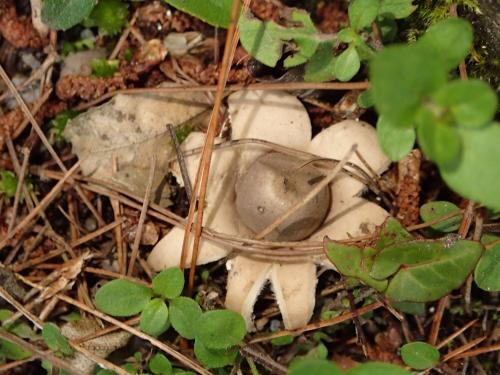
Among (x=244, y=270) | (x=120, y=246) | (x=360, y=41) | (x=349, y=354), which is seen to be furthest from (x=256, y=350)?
(x=360, y=41)

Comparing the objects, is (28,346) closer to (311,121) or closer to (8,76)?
(8,76)

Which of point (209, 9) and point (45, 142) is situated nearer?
point (209, 9)

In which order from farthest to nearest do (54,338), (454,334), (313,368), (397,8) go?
(454,334)
(54,338)
(397,8)
(313,368)

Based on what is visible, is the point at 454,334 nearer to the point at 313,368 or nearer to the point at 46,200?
the point at 313,368

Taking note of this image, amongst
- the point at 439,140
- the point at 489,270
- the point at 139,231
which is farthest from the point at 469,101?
the point at 139,231

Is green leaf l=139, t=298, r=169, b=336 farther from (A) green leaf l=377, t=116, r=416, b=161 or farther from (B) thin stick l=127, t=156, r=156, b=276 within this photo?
(A) green leaf l=377, t=116, r=416, b=161

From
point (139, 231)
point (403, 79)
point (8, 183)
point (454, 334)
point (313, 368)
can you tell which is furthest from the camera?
point (8, 183)
